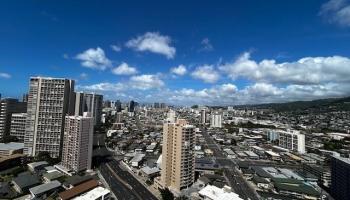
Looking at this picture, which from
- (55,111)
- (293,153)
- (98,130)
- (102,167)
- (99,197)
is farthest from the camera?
(98,130)

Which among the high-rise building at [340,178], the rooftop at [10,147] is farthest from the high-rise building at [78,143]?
the high-rise building at [340,178]

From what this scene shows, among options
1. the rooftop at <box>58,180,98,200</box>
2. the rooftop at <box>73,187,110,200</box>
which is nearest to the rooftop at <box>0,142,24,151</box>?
the rooftop at <box>58,180,98,200</box>

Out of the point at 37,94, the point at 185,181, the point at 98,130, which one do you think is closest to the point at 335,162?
the point at 185,181

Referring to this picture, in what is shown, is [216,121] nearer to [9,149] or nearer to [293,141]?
[293,141]

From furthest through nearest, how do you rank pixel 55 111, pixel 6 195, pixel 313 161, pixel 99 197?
pixel 313 161 → pixel 55 111 → pixel 6 195 → pixel 99 197

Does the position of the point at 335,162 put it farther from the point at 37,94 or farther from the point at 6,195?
the point at 37,94

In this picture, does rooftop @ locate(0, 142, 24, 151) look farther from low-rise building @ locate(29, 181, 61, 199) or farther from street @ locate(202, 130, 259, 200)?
street @ locate(202, 130, 259, 200)
